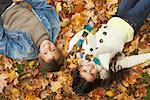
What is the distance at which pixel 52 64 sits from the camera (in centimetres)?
556

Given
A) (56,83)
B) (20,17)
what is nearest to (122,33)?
(56,83)

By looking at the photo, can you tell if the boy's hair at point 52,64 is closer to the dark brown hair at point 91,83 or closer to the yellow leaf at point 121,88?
the dark brown hair at point 91,83

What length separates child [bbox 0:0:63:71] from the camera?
5664 mm

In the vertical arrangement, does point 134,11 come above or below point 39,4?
below

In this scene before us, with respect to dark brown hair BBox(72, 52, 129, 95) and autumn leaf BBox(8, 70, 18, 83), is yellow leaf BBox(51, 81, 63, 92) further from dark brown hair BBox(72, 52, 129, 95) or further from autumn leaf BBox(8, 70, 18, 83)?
autumn leaf BBox(8, 70, 18, 83)

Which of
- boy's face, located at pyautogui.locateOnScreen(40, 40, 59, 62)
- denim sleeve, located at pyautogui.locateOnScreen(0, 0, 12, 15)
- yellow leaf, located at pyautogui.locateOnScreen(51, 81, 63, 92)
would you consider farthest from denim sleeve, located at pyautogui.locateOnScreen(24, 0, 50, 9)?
yellow leaf, located at pyautogui.locateOnScreen(51, 81, 63, 92)

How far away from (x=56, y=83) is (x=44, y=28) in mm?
795

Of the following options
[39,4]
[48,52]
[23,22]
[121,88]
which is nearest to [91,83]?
[121,88]

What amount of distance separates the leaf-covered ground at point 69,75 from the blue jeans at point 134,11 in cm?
25

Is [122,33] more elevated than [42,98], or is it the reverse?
[122,33]

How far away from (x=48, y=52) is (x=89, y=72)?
0.62 meters

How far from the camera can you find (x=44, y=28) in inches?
235

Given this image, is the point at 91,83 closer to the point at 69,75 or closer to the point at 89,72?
the point at 89,72

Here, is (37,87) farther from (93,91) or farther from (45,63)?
(93,91)
